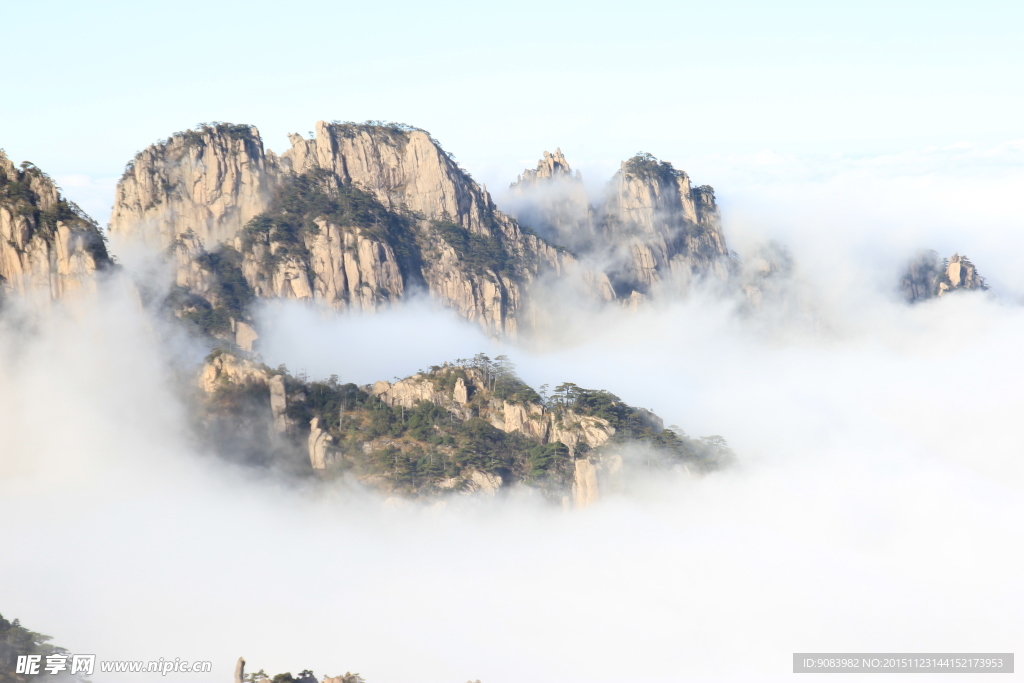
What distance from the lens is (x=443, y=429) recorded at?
14688cm

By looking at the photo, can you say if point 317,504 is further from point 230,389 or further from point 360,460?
point 230,389

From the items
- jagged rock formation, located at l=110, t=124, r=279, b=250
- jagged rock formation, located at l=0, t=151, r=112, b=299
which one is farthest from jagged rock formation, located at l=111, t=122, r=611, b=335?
jagged rock formation, located at l=0, t=151, r=112, b=299

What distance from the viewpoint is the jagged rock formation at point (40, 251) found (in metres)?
130

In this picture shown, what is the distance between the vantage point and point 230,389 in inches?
5522

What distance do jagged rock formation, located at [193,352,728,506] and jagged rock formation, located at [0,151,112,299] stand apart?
20299mm

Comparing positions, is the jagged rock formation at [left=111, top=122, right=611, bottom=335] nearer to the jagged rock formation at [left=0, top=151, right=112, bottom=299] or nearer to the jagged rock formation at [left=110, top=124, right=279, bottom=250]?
the jagged rock formation at [left=110, top=124, right=279, bottom=250]

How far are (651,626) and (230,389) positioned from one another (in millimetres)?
59753

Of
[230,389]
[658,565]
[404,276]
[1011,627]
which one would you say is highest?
[404,276]

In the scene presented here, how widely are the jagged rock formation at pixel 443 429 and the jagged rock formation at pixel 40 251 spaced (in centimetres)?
2030

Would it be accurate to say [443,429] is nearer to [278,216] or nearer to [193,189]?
[278,216]

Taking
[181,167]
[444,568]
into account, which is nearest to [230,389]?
[444,568]

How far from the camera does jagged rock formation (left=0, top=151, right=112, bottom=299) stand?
130 metres

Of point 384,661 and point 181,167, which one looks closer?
point 384,661

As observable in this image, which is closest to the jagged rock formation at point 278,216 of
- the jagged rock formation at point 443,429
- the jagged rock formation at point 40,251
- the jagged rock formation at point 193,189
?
the jagged rock formation at point 193,189
